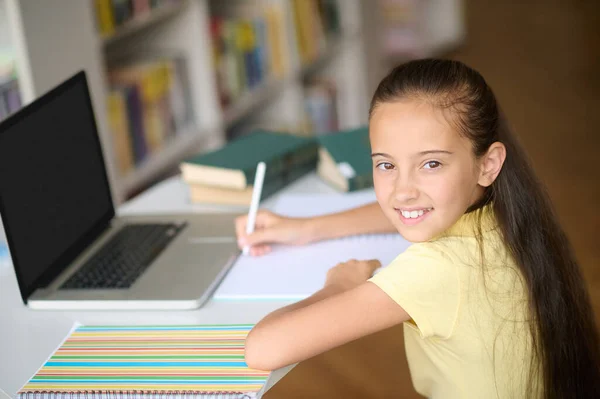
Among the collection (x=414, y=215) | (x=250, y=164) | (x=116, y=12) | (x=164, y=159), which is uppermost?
(x=116, y=12)

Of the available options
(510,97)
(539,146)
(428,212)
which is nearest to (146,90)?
(428,212)

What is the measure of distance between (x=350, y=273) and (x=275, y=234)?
243 millimetres

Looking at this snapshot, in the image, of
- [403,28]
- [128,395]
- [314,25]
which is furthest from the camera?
[403,28]

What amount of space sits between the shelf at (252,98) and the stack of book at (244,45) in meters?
0.02

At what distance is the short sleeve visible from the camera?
1.06 metres

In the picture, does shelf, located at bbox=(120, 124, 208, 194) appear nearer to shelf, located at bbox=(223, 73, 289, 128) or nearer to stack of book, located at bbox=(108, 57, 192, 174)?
stack of book, located at bbox=(108, 57, 192, 174)

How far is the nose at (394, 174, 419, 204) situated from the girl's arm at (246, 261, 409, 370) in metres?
0.13

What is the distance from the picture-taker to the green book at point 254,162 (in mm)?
1754

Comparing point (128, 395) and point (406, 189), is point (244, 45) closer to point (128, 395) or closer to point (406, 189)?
point (406, 189)

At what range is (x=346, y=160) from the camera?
1812 millimetres

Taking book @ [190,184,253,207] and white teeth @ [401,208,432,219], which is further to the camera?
book @ [190,184,253,207]

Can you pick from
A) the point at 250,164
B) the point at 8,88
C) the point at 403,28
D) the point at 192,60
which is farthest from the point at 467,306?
the point at 403,28

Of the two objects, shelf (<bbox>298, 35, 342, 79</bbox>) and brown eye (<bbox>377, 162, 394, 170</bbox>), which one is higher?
brown eye (<bbox>377, 162, 394, 170</bbox>)

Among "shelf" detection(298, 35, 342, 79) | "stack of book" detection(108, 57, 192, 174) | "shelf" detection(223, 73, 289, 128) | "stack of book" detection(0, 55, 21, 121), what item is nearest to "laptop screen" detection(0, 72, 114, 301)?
"stack of book" detection(0, 55, 21, 121)
